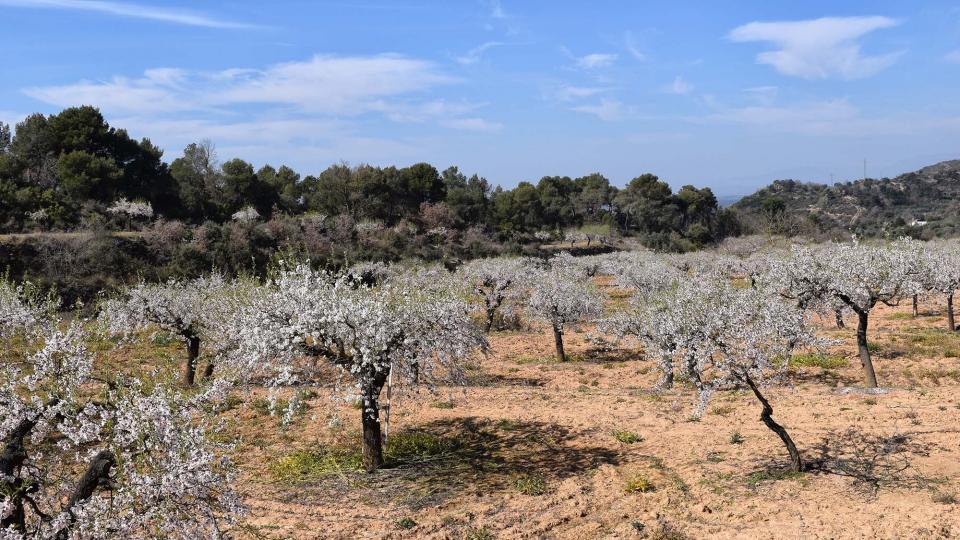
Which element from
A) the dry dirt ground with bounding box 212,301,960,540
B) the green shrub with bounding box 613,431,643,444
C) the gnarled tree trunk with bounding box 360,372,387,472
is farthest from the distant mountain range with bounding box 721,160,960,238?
the gnarled tree trunk with bounding box 360,372,387,472

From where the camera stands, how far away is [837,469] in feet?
47.0

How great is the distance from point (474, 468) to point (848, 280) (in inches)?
632

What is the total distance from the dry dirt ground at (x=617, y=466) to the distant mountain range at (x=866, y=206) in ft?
237

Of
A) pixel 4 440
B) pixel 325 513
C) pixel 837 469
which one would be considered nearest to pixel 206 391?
pixel 4 440

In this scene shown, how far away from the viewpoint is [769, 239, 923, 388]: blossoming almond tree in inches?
873

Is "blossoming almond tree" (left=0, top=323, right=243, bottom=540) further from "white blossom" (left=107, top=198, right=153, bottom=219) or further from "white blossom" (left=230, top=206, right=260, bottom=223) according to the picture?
"white blossom" (left=230, top=206, right=260, bottom=223)

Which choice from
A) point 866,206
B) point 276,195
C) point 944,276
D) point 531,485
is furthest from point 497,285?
point 866,206

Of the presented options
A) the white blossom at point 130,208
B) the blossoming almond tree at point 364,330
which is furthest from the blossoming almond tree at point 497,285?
the white blossom at point 130,208

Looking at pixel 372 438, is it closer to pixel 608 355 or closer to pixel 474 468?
pixel 474 468

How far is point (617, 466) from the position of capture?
15.9m

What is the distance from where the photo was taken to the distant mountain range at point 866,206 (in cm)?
9750

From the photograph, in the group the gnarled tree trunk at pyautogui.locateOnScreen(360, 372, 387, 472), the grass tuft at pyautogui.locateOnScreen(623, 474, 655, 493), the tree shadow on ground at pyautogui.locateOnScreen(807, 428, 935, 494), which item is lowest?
the grass tuft at pyautogui.locateOnScreen(623, 474, 655, 493)

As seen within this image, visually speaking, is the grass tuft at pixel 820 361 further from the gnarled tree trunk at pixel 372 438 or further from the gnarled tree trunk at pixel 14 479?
the gnarled tree trunk at pixel 14 479

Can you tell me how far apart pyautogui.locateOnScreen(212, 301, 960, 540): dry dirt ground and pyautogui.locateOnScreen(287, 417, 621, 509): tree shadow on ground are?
57 mm
